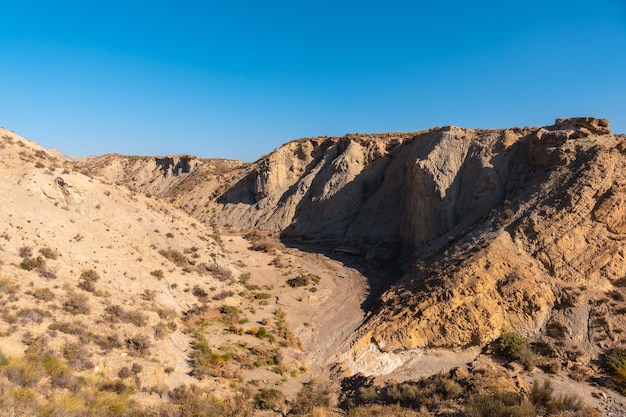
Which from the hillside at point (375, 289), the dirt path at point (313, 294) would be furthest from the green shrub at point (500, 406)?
the dirt path at point (313, 294)

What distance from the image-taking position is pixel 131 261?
60.7ft

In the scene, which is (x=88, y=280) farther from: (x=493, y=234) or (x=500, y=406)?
(x=493, y=234)

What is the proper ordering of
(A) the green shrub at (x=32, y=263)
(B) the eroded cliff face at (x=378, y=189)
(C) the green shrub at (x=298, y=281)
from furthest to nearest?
(B) the eroded cliff face at (x=378, y=189)
(C) the green shrub at (x=298, y=281)
(A) the green shrub at (x=32, y=263)

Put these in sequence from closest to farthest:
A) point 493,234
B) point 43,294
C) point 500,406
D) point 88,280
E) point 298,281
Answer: point 500,406, point 43,294, point 88,280, point 493,234, point 298,281

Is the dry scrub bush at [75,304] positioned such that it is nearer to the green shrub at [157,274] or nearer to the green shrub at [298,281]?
the green shrub at [157,274]

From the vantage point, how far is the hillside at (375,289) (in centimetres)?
1225

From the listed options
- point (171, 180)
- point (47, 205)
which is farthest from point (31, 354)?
point (171, 180)

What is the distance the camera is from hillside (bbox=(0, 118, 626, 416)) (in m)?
12.2

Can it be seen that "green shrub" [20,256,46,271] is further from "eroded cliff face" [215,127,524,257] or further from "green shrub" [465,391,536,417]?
"eroded cliff face" [215,127,524,257]

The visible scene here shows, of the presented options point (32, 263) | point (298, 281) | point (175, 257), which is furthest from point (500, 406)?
point (175, 257)

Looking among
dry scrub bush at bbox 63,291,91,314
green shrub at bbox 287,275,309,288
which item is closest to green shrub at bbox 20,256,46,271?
dry scrub bush at bbox 63,291,91,314

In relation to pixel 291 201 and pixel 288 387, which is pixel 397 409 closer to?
pixel 288 387

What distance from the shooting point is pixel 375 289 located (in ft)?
74.0

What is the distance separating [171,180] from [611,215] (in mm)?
61893
